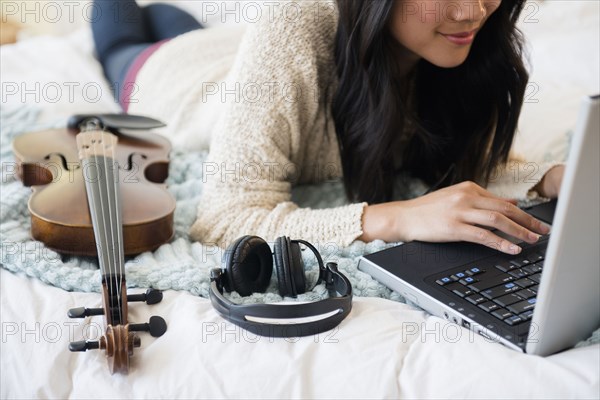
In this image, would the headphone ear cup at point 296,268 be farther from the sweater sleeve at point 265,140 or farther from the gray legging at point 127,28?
the gray legging at point 127,28

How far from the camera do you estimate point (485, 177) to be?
1114 mm

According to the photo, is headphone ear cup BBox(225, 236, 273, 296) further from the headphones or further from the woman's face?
the woman's face

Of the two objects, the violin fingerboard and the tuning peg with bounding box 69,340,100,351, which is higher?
the violin fingerboard

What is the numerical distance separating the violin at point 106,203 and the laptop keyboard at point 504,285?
0.29 meters

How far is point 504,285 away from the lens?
69cm

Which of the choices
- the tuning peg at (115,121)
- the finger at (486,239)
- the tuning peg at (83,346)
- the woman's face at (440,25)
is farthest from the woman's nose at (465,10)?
the tuning peg at (83,346)

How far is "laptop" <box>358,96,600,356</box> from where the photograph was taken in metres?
0.49

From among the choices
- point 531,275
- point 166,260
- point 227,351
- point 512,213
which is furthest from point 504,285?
point 166,260

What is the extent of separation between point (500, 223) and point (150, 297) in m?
0.40

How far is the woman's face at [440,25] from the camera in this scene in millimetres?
923

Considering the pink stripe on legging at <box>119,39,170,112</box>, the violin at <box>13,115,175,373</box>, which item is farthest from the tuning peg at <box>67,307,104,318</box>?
the pink stripe on legging at <box>119,39,170,112</box>

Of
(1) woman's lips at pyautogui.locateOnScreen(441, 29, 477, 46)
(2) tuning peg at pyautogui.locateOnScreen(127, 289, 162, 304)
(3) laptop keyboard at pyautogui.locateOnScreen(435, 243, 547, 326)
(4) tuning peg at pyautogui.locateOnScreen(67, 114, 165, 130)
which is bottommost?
(2) tuning peg at pyautogui.locateOnScreen(127, 289, 162, 304)

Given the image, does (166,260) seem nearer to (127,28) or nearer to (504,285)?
(504,285)

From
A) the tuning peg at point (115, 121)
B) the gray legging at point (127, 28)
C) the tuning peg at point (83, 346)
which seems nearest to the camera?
the tuning peg at point (83, 346)
